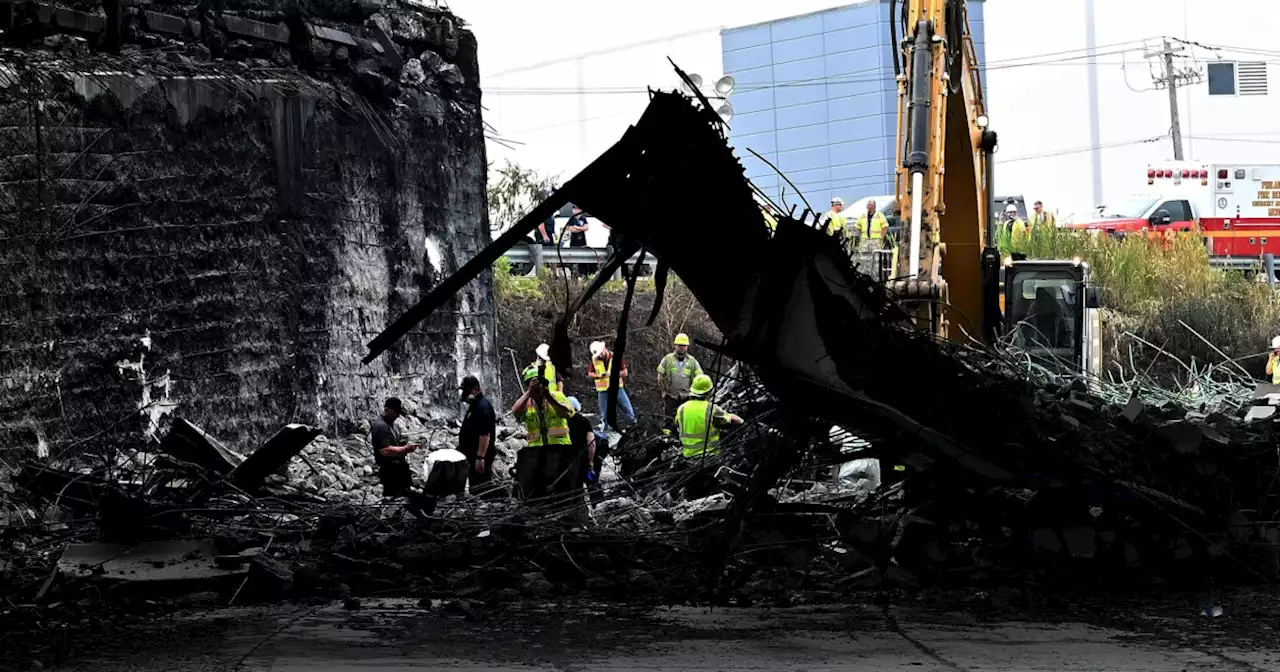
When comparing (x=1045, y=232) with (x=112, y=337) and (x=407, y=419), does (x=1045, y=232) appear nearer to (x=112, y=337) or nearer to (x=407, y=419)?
(x=407, y=419)

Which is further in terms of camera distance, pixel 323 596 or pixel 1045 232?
pixel 1045 232

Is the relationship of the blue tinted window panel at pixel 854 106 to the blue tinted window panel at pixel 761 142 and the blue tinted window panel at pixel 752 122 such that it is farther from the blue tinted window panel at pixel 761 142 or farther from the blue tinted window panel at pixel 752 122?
the blue tinted window panel at pixel 752 122

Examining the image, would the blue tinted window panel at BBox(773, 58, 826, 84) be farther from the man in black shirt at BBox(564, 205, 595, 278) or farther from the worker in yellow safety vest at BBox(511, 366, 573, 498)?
the worker in yellow safety vest at BBox(511, 366, 573, 498)

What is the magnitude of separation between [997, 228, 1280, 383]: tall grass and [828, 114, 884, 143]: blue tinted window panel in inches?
770

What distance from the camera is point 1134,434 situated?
1037cm

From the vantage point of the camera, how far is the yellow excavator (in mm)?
13672

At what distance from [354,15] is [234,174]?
3.01 meters

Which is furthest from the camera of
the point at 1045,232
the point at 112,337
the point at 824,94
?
the point at 824,94

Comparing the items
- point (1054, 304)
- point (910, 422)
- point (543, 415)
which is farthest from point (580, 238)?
point (910, 422)

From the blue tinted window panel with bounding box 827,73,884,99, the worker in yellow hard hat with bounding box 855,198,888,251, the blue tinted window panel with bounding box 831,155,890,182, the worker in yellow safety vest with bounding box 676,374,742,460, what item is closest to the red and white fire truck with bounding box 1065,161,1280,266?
the worker in yellow hard hat with bounding box 855,198,888,251

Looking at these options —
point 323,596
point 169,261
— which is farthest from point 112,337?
point 323,596

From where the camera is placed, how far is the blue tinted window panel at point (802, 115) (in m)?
52.3

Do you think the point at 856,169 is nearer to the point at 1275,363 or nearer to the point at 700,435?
the point at 1275,363

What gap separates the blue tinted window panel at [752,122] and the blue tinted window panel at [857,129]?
2828 mm
